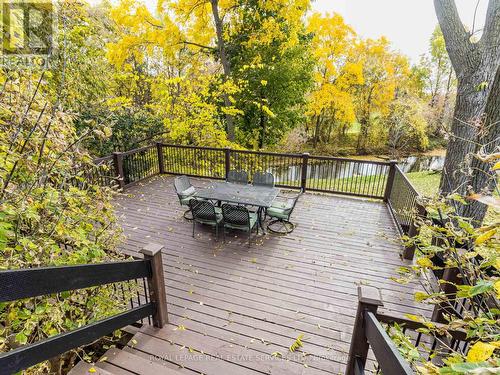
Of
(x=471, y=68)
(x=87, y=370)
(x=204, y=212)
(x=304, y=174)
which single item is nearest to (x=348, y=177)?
(x=304, y=174)

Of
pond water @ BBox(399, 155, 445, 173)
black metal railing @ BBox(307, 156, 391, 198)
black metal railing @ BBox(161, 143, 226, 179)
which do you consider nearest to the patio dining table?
black metal railing @ BBox(307, 156, 391, 198)

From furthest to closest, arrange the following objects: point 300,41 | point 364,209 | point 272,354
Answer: point 300,41 < point 364,209 < point 272,354

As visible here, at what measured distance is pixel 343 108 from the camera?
16141 millimetres

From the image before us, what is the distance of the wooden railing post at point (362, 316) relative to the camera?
1749mm

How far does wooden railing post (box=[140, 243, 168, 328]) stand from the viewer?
2445 millimetres

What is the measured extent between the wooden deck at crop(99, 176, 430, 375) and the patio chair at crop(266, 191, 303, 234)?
0.21 meters

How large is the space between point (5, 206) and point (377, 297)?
2427mm

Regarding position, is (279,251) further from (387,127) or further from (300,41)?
(387,127)

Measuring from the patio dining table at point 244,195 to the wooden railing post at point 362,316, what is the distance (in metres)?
2.89

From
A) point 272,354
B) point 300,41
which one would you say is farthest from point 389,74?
point 272,354

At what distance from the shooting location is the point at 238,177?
605 centimetres

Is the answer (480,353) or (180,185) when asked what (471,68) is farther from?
(180,185)

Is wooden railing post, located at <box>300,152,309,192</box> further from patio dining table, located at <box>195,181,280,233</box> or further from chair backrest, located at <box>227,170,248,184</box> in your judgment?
chair backrest, located at <box>227,170,248,184</box>

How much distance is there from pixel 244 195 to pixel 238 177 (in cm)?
98
